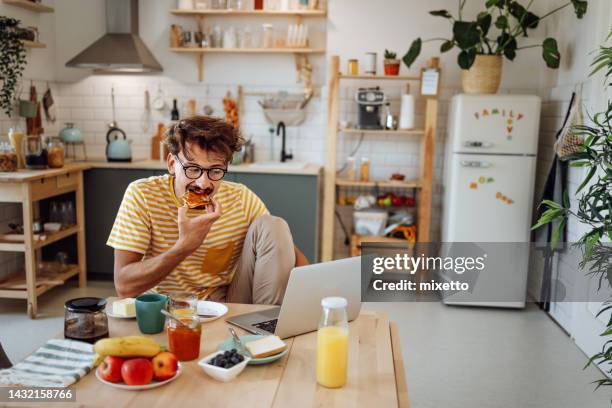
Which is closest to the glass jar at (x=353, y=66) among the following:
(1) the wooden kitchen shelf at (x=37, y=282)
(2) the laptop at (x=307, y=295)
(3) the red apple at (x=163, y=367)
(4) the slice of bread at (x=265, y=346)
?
(1) the wooden kitchen shelf at (x=37, y=282)

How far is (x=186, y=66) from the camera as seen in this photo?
4949 millimetres

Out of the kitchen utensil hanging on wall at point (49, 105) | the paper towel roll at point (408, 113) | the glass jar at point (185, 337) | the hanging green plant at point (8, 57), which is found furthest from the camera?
the kitchen utensil hanging on wall at point (49, 105)

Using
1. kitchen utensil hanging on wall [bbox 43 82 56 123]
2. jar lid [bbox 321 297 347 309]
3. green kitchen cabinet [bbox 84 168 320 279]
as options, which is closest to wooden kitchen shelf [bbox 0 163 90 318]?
green kitchen cabinet [bbox 84 168 320 279]

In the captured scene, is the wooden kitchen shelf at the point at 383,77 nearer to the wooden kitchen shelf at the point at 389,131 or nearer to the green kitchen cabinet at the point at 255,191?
the wooden kitchen shelf at the point at 389,131

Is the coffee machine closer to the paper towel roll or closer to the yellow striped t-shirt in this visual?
the paper towel roll

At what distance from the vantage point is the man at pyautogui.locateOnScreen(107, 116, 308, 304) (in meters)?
1.99

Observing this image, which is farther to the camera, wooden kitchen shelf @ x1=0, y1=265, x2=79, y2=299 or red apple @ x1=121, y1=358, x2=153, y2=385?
wooden kitchen shelf @ x1=0, y1=265, x2=79, y2=299

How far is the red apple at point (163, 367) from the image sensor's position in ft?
4.54

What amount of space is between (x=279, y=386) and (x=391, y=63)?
3.44 metres

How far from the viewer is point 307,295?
1.67 metres

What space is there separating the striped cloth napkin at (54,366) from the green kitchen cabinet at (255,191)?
2.93 m

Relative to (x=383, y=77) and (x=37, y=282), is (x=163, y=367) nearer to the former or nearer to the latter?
(x=37, y=282)

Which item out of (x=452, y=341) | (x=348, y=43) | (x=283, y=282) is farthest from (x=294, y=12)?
(x=283, y=282)

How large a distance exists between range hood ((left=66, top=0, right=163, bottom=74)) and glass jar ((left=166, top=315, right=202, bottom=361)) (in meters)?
3.32
